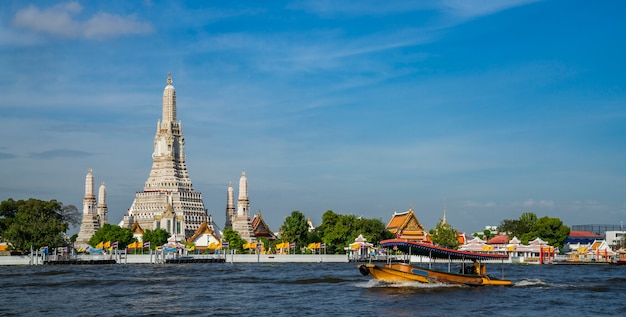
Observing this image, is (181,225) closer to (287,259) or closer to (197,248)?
(197,248)

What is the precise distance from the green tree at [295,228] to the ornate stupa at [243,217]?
23632 millimetres

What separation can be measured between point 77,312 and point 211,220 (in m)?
108

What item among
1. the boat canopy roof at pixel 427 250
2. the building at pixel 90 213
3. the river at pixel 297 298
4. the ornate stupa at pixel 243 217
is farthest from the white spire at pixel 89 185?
the boat canopy roof at pixel 427 250

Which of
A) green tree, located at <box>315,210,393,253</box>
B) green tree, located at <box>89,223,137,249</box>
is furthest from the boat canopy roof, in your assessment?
green tree, located at <box>89,223,137,249</box>

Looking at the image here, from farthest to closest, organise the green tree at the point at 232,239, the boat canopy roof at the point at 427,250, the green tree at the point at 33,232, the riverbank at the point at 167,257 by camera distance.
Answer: the green tree at the point at 232,239 < the green tree at the point at 33,232 < the riverbank at the point at 167,257 < the boat canopy roof at the point at 427,250

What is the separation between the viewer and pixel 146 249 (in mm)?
124312

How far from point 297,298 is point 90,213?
102700 mm

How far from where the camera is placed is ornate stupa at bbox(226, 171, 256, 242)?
142 m

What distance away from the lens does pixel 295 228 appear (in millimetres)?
116875

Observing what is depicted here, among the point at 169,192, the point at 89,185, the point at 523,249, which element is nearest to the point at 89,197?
the point at 89,185

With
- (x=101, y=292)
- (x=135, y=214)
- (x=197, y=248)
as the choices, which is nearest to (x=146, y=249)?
(x=197, y=248)

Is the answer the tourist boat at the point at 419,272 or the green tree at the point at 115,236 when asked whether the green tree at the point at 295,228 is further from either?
the tourist boat at the point at 419,272

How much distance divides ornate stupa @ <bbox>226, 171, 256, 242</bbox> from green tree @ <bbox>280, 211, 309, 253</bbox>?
77.5ft

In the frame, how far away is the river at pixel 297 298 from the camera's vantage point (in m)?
40.7
